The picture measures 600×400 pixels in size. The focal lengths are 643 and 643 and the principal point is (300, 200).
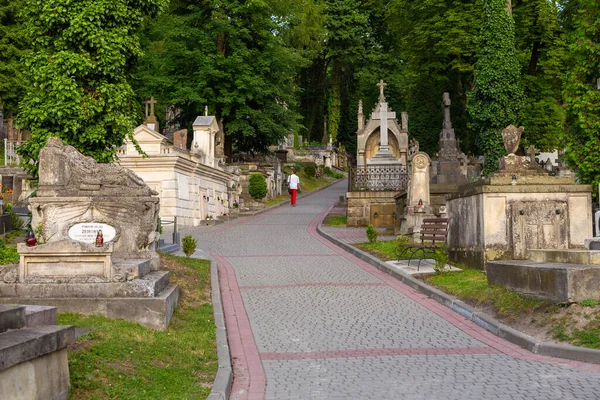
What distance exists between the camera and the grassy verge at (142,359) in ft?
19.1

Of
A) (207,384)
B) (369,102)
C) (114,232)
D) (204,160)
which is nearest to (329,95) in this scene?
(369,102)

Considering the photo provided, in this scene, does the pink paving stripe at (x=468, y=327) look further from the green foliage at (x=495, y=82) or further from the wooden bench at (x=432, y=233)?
the green foliage at (x=495, y=82)

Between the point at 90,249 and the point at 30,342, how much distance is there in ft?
13.9

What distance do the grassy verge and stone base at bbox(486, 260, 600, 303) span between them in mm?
4577

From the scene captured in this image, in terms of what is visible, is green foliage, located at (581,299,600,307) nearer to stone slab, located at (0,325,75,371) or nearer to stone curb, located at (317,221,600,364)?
stone curb, located at (317,221,600,364)

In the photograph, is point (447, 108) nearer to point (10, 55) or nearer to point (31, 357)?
point (10, 55)

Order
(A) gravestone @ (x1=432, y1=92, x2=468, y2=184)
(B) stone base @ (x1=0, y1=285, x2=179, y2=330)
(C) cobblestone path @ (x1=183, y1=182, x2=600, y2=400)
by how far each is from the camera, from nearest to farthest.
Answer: (C) cobblestone path @ (x1=183, y1=182, x2=600, y2=400) → (B) stone base @ (x1=0, y1=285, x2=179, y2=330) → (A) gravestone @ (x1=432, y1=92, x2=468, y2=184)

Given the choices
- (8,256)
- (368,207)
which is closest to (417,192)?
(368,207)

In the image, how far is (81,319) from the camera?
822cm

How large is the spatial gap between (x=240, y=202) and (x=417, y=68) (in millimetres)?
13771

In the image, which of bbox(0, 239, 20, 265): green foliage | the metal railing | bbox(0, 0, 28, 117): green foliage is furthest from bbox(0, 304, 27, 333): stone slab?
bbox(0, 0, 28, 117): green foliage

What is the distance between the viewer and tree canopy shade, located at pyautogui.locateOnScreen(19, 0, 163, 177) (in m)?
14.4

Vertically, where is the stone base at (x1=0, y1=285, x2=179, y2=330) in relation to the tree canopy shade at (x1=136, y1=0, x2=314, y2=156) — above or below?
below

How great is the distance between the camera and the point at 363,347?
27.7 feet
